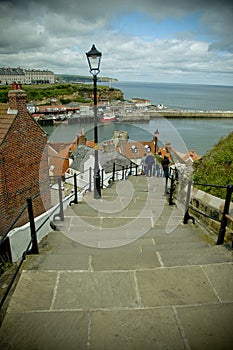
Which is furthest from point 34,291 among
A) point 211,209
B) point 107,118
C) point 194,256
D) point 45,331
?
point 107,118

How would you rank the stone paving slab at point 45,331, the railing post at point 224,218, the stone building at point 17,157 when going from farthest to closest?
the stone building at point 17,157, the railing post at point 224,218, the stone paving slab at point 45,331

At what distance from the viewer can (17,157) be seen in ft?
26.2

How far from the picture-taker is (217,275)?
2533 mm

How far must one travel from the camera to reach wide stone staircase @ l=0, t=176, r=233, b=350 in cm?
181

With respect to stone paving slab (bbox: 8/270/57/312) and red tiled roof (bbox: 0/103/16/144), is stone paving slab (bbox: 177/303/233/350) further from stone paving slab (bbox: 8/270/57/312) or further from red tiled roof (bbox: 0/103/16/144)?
red tiled roof (bbox: 0/103/16/144)

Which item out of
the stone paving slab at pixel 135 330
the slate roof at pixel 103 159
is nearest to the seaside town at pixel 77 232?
the stone paving slab at pixel 135 330

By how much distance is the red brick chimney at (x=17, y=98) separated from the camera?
7.85 m

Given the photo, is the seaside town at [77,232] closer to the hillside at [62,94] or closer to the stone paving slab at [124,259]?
the stone paving slab at [124,259]

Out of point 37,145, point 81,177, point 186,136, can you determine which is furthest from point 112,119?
point 37,145

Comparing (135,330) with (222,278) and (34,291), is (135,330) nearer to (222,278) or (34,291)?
(34,291)

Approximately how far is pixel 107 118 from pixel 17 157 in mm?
69572

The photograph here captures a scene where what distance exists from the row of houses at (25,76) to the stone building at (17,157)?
12296 cm

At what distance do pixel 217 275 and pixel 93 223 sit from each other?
2.75 meters

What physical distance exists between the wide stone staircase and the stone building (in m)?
4.50
